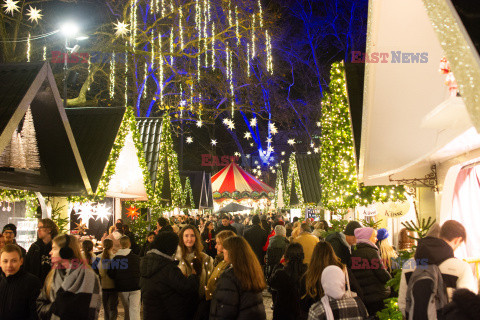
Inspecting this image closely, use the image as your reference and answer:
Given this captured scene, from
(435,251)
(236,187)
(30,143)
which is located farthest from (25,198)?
(236,187)

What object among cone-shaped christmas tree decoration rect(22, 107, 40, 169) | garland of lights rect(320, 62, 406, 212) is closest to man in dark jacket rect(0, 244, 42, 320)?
cone-shaped christmas tree decoration rect(22, 107, 40, 169)

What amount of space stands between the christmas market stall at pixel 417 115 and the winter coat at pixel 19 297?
447 centimetres

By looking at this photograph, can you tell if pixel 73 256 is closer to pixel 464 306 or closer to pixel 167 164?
pixel 464 306

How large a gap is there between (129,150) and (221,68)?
1163 cm

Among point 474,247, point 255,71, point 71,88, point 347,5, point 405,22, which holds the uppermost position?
point 347,5

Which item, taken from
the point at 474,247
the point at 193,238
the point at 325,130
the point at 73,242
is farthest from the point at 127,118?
the point at 474,247

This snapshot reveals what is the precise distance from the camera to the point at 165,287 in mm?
5852

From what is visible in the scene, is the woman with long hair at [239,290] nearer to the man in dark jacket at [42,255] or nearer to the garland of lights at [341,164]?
the man in dark jacket at [42,255]

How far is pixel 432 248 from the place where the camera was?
4719 mm

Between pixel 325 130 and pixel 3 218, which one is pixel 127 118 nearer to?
pixel 3 218

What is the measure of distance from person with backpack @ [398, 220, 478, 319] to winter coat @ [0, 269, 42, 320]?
3915 mm

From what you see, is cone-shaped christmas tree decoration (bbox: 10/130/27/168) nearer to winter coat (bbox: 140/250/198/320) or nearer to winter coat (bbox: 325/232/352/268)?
winter coat (bbox: 140/250/198/320)

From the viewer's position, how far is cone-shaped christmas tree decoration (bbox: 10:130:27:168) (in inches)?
367

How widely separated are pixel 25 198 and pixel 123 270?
399cm
